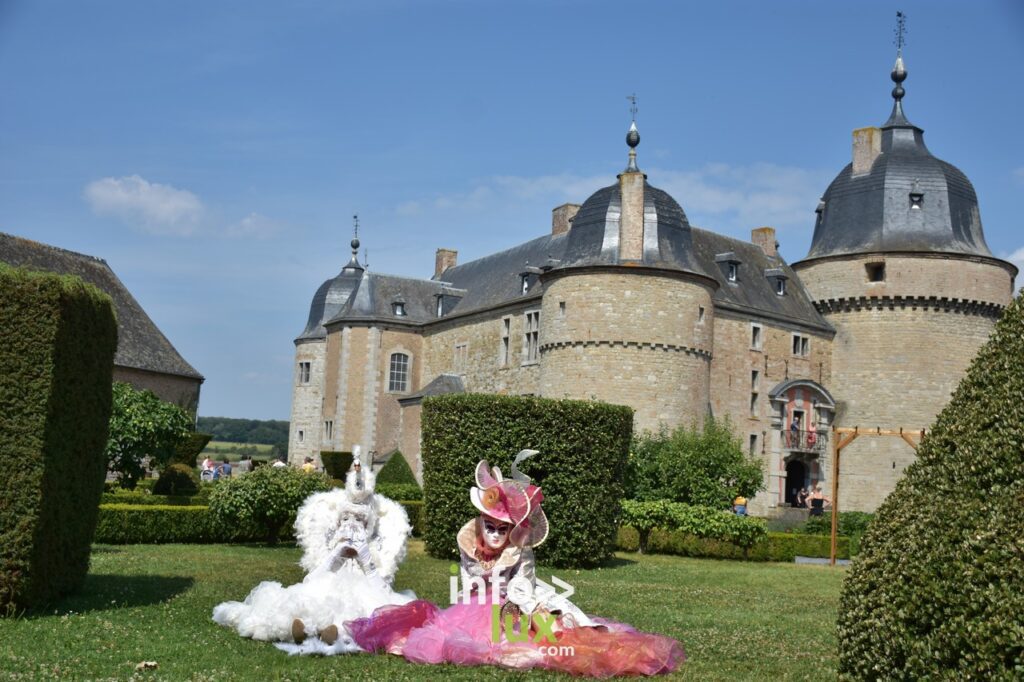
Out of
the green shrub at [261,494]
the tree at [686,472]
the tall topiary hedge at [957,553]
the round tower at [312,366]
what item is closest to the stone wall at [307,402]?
the round tower at [312,366]

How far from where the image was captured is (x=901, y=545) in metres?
5.40

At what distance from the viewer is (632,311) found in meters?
33.0

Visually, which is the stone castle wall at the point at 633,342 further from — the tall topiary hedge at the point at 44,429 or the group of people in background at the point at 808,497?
the tall topiary hedge at the point at 44,429

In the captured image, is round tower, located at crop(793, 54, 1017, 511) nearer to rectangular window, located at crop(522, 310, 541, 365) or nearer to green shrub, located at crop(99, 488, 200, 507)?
rectangular window, located at crop(522, 310, 541, 365)

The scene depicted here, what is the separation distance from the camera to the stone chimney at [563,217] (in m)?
42.2

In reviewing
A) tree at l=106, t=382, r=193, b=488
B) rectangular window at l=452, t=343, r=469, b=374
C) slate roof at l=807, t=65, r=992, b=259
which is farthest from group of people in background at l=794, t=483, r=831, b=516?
tree at l=106, t=382, r=193, b=488

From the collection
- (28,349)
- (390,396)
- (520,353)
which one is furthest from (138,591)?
(390,396)

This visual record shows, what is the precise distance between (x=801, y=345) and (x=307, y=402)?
23363 millimetres

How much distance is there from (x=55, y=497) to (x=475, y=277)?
3735 cm

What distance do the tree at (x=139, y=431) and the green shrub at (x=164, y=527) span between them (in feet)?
9.40

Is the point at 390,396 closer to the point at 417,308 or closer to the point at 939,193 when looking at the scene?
the point at 417,308

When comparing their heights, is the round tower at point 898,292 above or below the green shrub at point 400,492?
above

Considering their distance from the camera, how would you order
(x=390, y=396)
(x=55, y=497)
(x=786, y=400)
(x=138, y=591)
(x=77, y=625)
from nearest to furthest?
(x=77, y=625), (x=55, y=497), (x=138, y=591), (x=786, y=400), (x=390, y=396)

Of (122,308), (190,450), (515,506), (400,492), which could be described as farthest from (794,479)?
(515,506)
